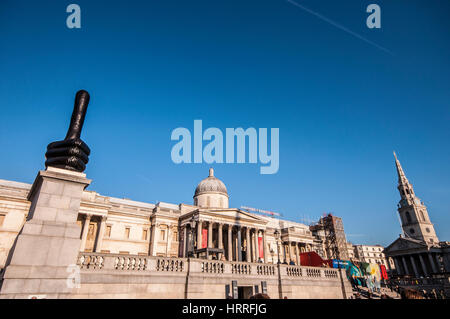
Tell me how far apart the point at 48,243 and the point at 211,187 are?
43734 millimetres

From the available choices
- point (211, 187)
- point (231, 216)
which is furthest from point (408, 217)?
point (231, 216)

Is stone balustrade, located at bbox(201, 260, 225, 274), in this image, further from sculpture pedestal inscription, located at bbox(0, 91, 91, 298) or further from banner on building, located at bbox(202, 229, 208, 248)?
banner on building, located at bbox(202, 229, 208, 248)

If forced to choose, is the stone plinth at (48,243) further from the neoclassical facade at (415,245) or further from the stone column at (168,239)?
the neoclassical facade at (415,245)

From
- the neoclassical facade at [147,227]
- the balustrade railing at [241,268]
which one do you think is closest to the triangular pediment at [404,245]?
the neoclassical facade at [147,227]

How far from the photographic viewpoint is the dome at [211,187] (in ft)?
170

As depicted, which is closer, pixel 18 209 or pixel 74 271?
pixel 74 271

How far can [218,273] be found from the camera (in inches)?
470

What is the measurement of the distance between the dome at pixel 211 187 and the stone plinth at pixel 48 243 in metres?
42.0

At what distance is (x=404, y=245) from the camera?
7156cm

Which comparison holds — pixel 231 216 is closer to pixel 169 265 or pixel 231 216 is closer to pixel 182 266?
pixel 182 266
